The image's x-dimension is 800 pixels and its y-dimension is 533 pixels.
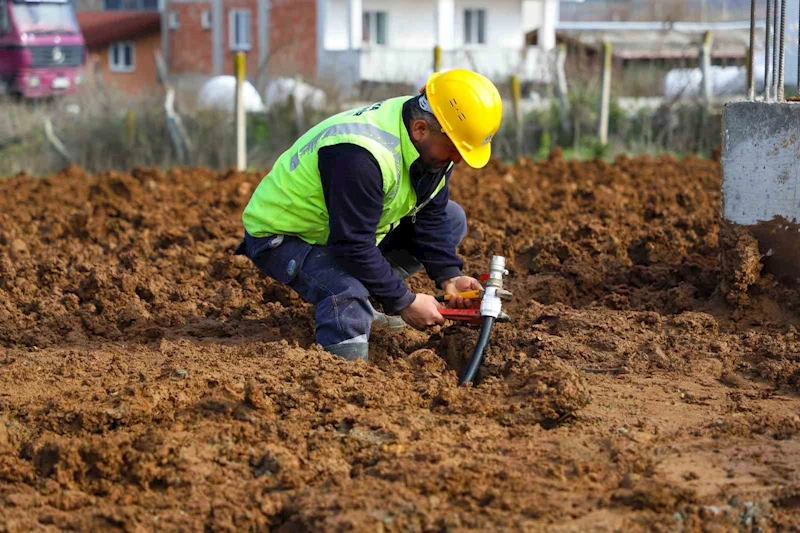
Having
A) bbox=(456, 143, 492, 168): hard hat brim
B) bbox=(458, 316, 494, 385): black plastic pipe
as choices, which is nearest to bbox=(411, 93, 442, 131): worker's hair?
bbox=(456, 143, 492, 168): hard hat brim

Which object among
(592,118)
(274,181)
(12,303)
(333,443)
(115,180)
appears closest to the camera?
(333,443)

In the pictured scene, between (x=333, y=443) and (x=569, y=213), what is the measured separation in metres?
5.23

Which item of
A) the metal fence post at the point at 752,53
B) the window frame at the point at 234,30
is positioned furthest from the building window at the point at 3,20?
the metal fence post at the point at 752,53

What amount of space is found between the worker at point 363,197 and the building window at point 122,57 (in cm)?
4024

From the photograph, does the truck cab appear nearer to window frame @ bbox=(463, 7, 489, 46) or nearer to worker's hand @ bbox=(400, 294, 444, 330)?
window frame @ bbox=(463, 7, 489, 46)

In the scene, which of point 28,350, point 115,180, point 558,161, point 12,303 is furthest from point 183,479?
point 558,161

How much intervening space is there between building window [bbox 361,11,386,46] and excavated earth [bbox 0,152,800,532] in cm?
2951

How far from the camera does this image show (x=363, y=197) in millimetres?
4688

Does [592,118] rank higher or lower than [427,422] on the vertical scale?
higher

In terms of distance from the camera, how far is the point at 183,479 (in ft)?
11.8

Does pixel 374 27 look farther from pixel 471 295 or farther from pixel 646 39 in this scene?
pixel 471 295

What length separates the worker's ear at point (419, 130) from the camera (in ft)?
15.7

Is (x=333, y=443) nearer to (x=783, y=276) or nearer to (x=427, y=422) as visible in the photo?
(x=427, y=422)

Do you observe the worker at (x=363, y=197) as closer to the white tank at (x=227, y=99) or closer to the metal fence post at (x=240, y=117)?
the metal fence post at (x=240, y=117)
